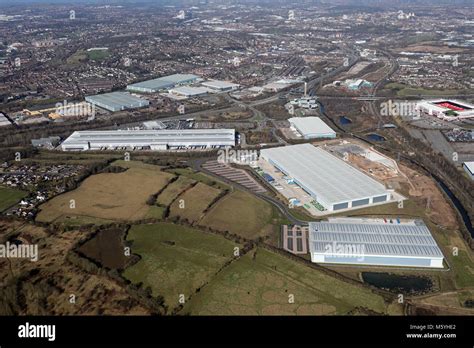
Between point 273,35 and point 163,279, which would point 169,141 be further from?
point 273,35

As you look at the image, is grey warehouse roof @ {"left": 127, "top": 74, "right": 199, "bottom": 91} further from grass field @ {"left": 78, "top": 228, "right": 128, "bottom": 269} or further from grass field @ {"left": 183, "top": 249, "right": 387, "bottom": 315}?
grass field @ {"left": 183, "top": 249, "right": 387, "bottom": 315}

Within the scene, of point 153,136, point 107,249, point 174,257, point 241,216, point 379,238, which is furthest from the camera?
point 153,136

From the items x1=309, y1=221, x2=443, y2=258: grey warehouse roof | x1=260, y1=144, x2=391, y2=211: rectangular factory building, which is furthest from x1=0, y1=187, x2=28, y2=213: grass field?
x1=309, y1=221, x2=443, y2=258: grey warehouse roof

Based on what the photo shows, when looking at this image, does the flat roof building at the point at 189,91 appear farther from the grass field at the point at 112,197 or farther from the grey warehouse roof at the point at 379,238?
the grey warehouse roof at the point at 379,238

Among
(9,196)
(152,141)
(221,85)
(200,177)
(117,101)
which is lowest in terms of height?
(9,196)

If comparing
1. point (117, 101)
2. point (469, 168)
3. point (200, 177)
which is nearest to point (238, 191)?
point (200, 177)

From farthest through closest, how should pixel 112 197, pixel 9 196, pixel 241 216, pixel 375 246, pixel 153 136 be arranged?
pixel 153 136 < pixel 9 196 < pixel 112 197 < pixel 241 216 < pixel 375 246

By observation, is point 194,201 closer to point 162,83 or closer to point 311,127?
point 311,127

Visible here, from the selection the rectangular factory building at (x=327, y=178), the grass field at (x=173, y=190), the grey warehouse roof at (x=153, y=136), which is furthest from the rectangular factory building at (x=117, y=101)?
the rectangular factory building at (x=327, y=178)
